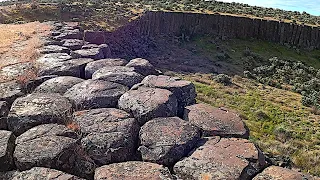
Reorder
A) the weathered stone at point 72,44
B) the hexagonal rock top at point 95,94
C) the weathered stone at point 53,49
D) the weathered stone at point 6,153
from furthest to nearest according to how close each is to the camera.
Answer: the weathered stone at point 72,44, the weathered stone at point 53,49, the hexagonal rock top at point 95,94, the weathered stone at point 6,153

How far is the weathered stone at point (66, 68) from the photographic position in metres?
8.08

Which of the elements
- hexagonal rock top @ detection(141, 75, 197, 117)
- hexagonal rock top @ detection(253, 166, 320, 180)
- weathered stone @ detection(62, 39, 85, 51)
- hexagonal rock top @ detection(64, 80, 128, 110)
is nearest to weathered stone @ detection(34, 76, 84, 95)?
hexagonal rock top @ detection(64, 80, 128, 110)

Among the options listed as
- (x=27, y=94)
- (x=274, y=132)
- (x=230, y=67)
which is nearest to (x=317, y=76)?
(x=230, y=67)

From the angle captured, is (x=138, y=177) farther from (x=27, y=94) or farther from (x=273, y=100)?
(x=273, y=100)

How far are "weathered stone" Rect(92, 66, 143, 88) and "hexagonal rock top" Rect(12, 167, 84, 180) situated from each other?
9.70 ft

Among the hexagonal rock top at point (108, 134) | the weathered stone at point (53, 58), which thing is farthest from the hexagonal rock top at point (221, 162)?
the weathered stone at point (53, 58)

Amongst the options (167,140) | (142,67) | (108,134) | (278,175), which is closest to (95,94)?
(108,134)

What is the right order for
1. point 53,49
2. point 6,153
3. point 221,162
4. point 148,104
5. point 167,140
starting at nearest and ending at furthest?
point 221,162
point 6,153
point 167,140
point 148,104
point 53,49

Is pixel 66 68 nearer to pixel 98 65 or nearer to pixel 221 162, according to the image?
pixel 98 65

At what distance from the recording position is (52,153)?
15.8 feet

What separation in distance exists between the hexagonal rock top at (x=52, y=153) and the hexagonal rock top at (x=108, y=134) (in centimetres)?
17

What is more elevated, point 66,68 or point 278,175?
point 66,68

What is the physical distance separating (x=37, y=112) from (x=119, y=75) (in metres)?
2.07

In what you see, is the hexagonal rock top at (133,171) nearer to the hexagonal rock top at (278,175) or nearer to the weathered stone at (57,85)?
the hexagonal rock top at (278,175)
